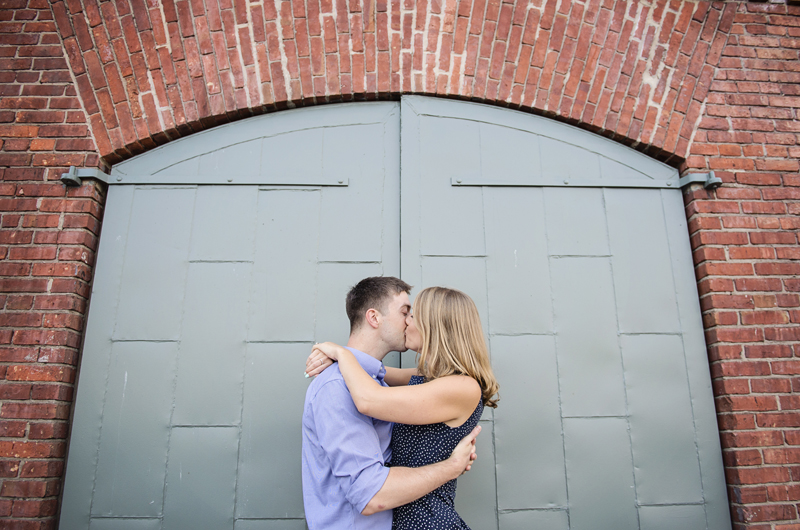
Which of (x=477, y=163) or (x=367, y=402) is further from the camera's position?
(x=477, y=163)

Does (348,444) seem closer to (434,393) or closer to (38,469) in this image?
(434,393)

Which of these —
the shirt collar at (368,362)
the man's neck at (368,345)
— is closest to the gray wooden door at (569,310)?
the man's neck at (368,345)

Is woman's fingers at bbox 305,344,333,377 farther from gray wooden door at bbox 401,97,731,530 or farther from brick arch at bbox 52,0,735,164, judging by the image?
brick arch at bbox 52,0,735,164

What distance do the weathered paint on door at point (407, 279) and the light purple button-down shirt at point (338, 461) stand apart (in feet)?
2.21

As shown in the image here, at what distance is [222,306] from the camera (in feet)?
9.55

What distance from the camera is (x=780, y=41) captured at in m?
3.32

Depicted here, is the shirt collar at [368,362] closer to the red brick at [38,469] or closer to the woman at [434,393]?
the woman at [434,393]

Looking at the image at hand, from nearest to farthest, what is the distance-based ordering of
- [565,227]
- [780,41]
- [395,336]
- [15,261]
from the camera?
[395,336] → [15,261] → [565,227] → [780,41]

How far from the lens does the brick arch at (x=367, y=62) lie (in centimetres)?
312

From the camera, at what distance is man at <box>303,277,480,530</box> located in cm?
190

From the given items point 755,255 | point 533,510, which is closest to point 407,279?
point 533,510

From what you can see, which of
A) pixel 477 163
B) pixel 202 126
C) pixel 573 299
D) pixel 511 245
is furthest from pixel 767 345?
pixel 202 126

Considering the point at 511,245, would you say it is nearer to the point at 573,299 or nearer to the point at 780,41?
the point at 573,299

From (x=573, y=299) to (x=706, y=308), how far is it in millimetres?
811
